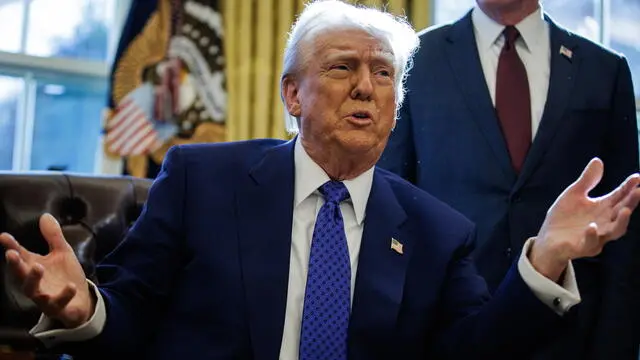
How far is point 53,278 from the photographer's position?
168 cm

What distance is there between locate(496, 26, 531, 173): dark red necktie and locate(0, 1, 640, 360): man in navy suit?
487mm

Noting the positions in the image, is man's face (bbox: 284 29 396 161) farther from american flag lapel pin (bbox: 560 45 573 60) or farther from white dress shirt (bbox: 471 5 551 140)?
american flag lapel pin (bbox: 560 45 573 60)

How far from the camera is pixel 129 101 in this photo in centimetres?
434

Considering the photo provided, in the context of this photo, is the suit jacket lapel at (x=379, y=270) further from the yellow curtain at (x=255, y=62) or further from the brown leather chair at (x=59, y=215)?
the yellow curtain at (x=255, y=62)

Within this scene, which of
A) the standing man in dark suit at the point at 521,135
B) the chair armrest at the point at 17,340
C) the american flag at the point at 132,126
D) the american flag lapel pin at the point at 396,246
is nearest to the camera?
the american flag lapel pin at the point at 396,246

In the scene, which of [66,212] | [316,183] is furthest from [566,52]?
[66,212]

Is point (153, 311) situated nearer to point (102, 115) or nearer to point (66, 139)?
point (102, 115)

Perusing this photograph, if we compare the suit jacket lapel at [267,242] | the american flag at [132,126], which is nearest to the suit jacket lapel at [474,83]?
the suit jacket lapel at [267,242]

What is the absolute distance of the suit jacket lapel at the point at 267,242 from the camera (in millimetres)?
1906

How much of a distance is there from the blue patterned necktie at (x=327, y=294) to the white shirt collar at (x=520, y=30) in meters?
0.97

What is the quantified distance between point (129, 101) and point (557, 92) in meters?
2.33

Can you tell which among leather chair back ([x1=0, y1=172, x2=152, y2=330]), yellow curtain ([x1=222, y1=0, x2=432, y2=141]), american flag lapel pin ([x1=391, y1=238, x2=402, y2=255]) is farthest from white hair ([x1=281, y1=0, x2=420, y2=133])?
yellow curtain ([x1=222, y1=0, x2=432, y2=141])

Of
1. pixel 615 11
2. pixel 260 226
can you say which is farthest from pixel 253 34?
pixel 260 226

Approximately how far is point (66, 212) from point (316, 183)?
2.58 feet
